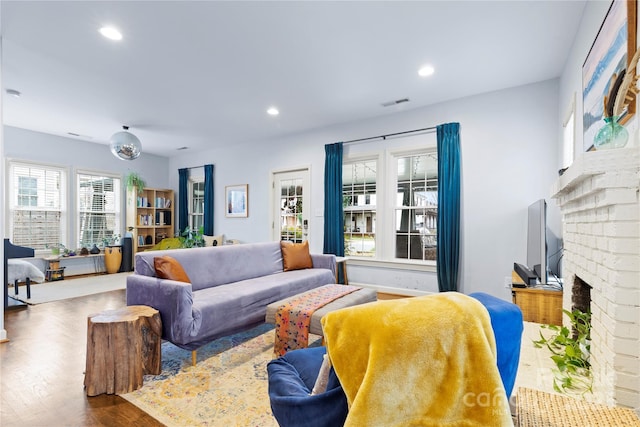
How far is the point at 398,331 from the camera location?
0.71 m

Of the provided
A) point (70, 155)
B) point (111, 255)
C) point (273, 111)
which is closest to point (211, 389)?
point (273, 111)

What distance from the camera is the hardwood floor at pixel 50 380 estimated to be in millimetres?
1672

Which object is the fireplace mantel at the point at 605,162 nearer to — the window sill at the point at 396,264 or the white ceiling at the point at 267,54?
the white ceiling at the point at 267,54

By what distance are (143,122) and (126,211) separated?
2.69 metres

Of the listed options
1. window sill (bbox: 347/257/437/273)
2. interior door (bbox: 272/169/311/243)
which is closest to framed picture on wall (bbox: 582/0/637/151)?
window sill (bbox: 347/257/437/273)

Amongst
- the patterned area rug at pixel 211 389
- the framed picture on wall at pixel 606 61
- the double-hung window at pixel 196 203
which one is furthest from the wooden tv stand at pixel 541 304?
the double-hung window at pixel 196 203

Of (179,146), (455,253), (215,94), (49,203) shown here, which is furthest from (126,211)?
(455,253)

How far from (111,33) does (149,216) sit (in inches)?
199

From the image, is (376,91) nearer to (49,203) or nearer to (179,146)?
(179,146)

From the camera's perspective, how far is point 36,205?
5.53 meters

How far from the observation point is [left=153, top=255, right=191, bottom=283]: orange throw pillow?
2461 millimetres

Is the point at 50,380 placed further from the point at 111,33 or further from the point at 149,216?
the point at 149,216

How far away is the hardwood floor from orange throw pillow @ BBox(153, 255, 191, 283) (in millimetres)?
828

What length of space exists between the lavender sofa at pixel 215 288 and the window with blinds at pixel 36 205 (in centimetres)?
457
